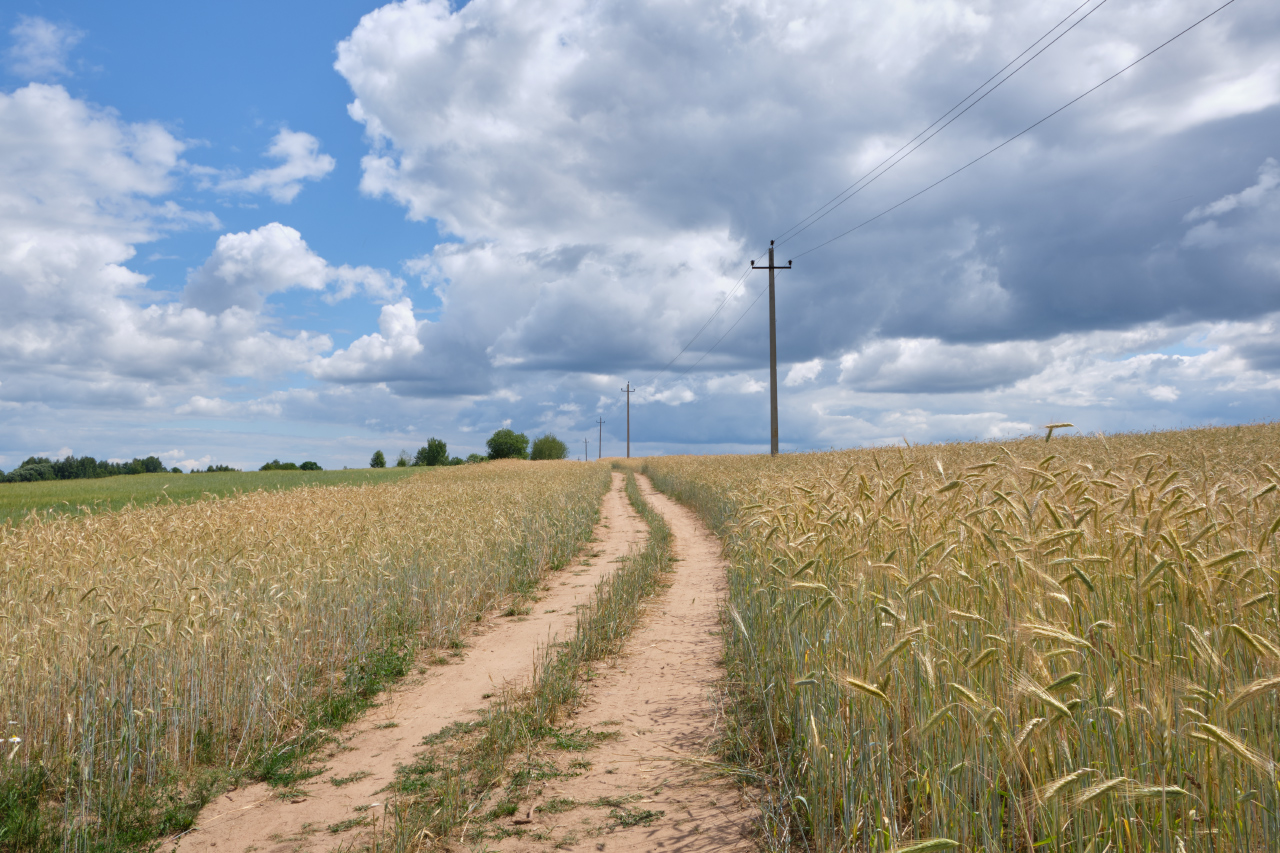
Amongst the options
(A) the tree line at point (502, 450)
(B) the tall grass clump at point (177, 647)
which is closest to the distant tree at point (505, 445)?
(A) the tree line at point (502, 450)

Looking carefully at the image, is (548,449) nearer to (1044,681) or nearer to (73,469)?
(73,469)

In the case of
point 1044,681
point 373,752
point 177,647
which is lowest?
point 373,752

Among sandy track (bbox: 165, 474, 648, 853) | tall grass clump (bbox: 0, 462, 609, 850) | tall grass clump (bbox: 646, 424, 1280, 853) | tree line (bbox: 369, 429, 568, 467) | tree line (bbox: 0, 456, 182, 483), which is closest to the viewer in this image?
tall grass clump (bbox: 646, 424, 1280, 853)

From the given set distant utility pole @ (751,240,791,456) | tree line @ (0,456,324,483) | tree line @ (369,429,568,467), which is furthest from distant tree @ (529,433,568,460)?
distant utility pole @ (751,240,791,456)

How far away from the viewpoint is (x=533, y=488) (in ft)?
74.5

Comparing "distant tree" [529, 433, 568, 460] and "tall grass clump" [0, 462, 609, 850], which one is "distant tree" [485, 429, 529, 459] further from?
"tall grass clump" [0, 462, 609, 850]

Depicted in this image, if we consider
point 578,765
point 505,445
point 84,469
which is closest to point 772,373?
point 578,765

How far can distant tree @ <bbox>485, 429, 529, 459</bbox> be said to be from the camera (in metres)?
112

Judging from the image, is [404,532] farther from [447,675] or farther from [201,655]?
[201,655]

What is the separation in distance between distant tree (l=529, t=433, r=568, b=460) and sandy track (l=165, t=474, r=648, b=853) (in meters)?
106

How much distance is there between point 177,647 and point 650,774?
160 inches

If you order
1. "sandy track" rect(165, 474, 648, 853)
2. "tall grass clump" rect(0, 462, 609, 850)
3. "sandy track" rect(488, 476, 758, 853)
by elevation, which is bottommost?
"sandy track" rect(165, 474, 648, 853)

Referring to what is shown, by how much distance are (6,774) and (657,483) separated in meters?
34.4

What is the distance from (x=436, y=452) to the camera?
348ft
